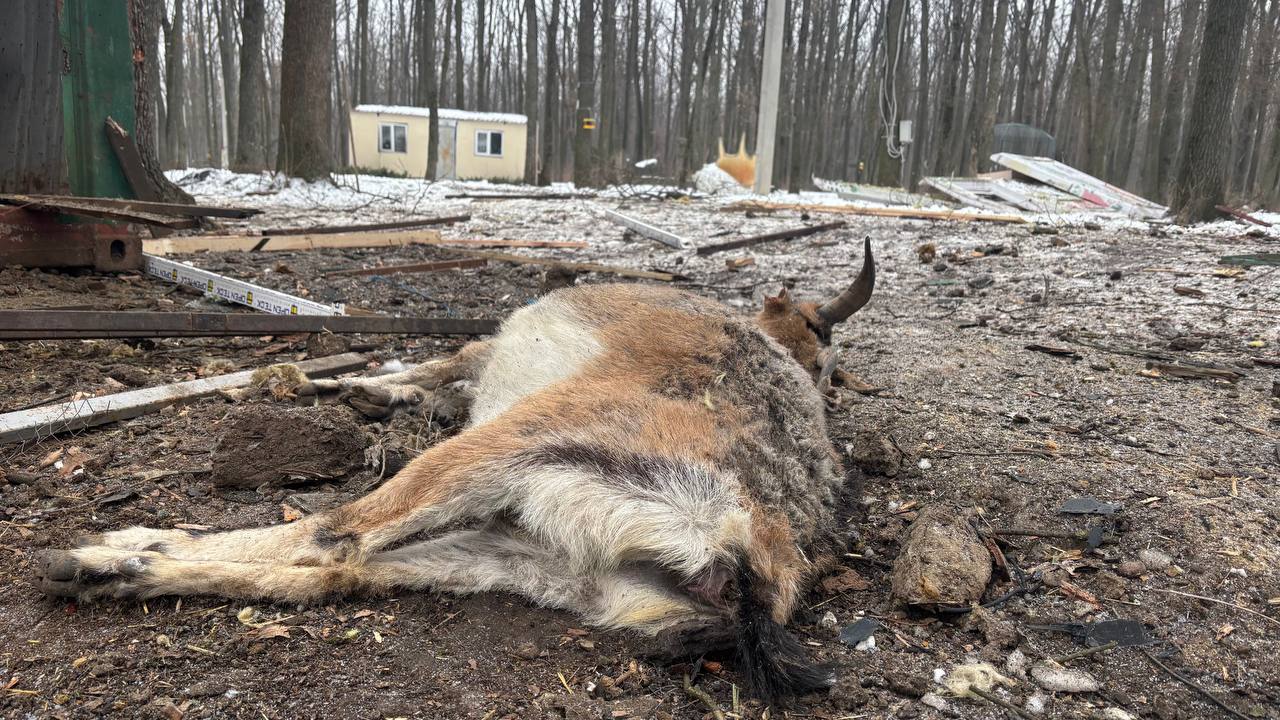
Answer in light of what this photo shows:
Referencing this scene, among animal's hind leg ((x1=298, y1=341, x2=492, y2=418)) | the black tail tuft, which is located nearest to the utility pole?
animal's hind leg ((x1=298, y1=341, x2=492, y2=418))

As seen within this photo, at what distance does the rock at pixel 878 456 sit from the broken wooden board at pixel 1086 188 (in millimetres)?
9989

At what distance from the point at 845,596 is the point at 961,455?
1.35 metres

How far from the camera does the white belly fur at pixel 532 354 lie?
3594 millimetres

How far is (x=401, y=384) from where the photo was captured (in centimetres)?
445

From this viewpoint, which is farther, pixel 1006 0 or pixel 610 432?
pixel 1006 0

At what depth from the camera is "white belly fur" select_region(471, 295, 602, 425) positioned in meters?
3.59

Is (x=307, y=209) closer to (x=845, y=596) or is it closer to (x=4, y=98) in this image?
(x=4, y=98)

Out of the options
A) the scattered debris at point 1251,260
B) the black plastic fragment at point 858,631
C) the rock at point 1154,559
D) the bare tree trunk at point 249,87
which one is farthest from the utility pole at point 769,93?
the black plastic fragment at point 858,631

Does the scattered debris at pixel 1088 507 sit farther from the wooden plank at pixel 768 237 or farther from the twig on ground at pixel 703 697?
the wooden plank at pixel 768 237

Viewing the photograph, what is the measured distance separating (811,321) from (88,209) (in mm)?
4243

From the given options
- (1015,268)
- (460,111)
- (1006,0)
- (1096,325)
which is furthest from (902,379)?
(460,111)

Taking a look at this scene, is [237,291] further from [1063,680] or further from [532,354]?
[1063,680]

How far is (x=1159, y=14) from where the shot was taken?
84.1ft

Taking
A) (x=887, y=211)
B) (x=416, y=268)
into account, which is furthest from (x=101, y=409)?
(x=887, y=211)
